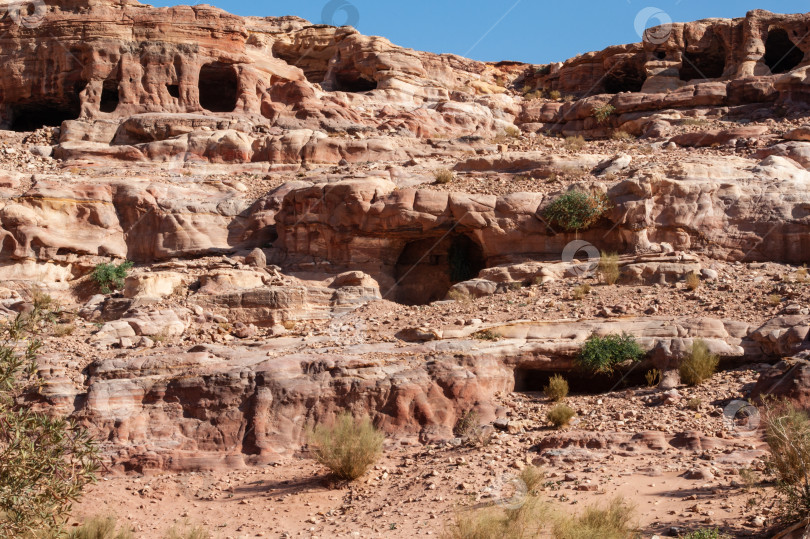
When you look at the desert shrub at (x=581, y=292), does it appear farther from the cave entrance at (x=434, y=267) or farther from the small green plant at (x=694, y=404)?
the small green plant at (x=694, y=404)

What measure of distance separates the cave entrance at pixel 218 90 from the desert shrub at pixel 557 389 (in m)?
17.3

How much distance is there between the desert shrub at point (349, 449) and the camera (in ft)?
34.0

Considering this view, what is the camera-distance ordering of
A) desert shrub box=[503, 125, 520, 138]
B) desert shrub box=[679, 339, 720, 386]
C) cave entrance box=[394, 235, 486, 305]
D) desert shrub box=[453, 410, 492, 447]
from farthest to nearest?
desert shrub box=[503, 125, 520, 138]
cave entrance box=[394, 235, 486, 305]
desert shrub box=[679, 339, 720, 386]
desert shrub box=[453, 410, 492, 447]

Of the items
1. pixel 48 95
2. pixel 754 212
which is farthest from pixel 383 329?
pixel 48 95

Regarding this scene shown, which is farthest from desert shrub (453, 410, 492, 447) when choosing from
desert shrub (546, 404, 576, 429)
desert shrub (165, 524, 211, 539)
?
desert shrub (165, 524, 211, 539)

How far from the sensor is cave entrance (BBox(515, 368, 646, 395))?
1225 centimetres

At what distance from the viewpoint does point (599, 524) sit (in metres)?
7.79

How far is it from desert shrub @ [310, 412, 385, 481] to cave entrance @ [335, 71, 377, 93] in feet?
71.3

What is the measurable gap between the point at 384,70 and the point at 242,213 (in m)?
12.2

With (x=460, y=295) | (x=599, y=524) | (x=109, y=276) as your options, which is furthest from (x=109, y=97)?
(x=599, y=524)

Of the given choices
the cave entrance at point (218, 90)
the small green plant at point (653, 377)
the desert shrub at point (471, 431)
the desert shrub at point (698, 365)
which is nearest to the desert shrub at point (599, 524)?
the desert shrub at point (471, 431)

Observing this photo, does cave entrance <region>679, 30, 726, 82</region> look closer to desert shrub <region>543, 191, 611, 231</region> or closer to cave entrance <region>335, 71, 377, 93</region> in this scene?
cave entrance <region>335, 71, 377, 93</region>

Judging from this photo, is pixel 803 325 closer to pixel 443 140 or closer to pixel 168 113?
pixel 443 140

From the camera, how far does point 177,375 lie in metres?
12.2
